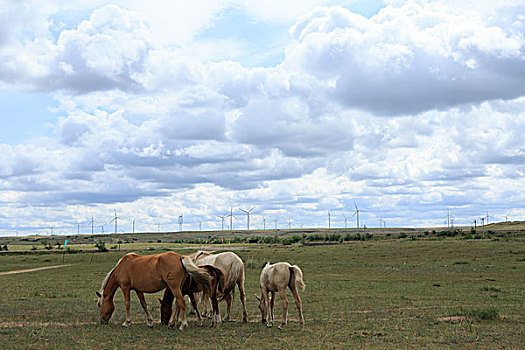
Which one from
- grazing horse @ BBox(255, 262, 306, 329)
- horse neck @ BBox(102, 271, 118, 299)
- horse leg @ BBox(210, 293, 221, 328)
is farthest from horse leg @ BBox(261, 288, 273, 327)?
horse neck @ BBox(102, 271, 118, 299)

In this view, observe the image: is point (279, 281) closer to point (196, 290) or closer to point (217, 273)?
point (217, 273)

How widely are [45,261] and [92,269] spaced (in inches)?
733

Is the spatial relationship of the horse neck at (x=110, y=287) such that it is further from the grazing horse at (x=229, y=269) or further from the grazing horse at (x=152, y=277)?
the grazing horse at (x=229, y=269)

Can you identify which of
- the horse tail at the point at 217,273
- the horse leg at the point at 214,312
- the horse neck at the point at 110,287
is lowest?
the horse leg at the point at 214,312

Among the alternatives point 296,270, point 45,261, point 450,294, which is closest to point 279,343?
point 296,270

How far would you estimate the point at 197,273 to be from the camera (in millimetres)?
16438

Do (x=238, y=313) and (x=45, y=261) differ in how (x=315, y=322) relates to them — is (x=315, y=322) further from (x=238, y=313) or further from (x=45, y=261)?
(x=45, y=261)

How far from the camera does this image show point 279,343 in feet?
46.3

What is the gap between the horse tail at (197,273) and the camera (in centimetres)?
1644

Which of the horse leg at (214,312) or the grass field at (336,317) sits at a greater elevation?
the horse leg at (214,312)

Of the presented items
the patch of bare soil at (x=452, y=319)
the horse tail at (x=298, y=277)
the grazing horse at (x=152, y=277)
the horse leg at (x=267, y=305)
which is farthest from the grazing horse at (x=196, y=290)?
the patch of bare soil at (x=452, y=319)

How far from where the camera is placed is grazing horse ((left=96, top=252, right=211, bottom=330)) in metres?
16.5

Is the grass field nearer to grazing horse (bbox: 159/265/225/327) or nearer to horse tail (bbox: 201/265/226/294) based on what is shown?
grazing horse (bbox: 159/265/225/327)

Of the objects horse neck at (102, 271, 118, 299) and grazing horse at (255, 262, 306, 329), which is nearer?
grazing horse at (255, 262, 306, 329)
